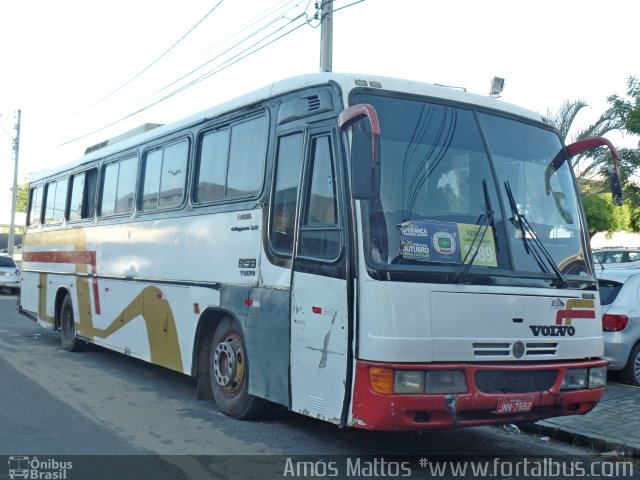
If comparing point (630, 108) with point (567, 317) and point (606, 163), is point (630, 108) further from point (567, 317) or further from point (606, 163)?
point (567, 317)

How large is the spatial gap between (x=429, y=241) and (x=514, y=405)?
1427 mm

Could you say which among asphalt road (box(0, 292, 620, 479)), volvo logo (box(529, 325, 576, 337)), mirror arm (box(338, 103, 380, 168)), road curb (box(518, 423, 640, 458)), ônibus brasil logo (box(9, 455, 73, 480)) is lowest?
ônibus brasil logo (box(9, 455, 73, 480))

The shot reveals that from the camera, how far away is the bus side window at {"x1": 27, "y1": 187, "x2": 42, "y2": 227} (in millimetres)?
15074

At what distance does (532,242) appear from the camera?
619 centimetres

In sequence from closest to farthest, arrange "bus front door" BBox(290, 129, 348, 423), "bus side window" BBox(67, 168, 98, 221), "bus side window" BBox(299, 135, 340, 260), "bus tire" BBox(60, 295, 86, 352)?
"bus front door" BBox(290, 129, 348, 423) → "bus side window" BBox(299, 135, 340, 260) → "bus side window" BBox(67, 168, 98, 221) → "bus tire" BBox(60, 295, 86, 352)

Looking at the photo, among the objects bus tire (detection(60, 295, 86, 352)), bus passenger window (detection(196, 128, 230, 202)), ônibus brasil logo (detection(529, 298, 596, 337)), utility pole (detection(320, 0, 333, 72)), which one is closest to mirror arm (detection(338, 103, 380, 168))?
ônibus brasil logo (detection(529, 298, 596, 337))

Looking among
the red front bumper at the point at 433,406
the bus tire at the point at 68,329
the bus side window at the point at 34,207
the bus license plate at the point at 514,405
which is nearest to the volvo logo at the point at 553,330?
the red front bumper at the point at 433,406

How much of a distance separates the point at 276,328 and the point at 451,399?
5.94ft

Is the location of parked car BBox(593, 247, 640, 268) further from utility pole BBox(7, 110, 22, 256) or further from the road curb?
utility pole BBox(7, 110, 22, 256)

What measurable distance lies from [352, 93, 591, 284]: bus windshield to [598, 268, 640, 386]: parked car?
3.45 m

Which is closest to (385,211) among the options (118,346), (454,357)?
(454,357)

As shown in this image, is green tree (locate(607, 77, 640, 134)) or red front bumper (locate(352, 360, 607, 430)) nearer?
red front bumper (locate(352, 360, 607, 430))

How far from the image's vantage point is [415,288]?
5.52 m

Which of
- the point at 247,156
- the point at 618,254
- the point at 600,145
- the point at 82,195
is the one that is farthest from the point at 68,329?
the point at 618,254
